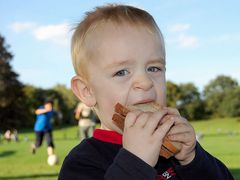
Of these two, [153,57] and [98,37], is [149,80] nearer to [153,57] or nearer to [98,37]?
[153,57]

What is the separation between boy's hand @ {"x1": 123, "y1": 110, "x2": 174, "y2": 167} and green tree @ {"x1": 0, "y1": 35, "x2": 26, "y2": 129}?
76151 mm

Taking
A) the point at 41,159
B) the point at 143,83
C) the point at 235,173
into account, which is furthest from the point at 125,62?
the point at 41,159

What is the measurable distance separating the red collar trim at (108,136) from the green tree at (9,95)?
2982 inches

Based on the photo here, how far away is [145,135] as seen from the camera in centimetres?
187

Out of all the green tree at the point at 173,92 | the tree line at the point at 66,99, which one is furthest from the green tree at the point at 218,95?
the green tree at the point at 173,92

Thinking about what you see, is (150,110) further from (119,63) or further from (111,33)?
(111,33)

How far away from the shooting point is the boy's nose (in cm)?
205

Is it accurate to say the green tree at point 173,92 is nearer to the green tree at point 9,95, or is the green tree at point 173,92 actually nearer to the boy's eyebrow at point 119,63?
the green tree at point 9,95

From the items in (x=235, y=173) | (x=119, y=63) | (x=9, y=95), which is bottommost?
(x=235, y=173)

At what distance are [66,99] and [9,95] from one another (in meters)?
25.5

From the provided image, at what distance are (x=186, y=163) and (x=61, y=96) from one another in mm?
101466

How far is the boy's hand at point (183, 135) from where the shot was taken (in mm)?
2000

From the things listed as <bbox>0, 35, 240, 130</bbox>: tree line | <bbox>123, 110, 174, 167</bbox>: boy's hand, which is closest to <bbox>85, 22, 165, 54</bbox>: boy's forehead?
<bbox>123, 110, 174, 167</bbox>: boy's hand

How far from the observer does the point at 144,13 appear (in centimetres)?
234
